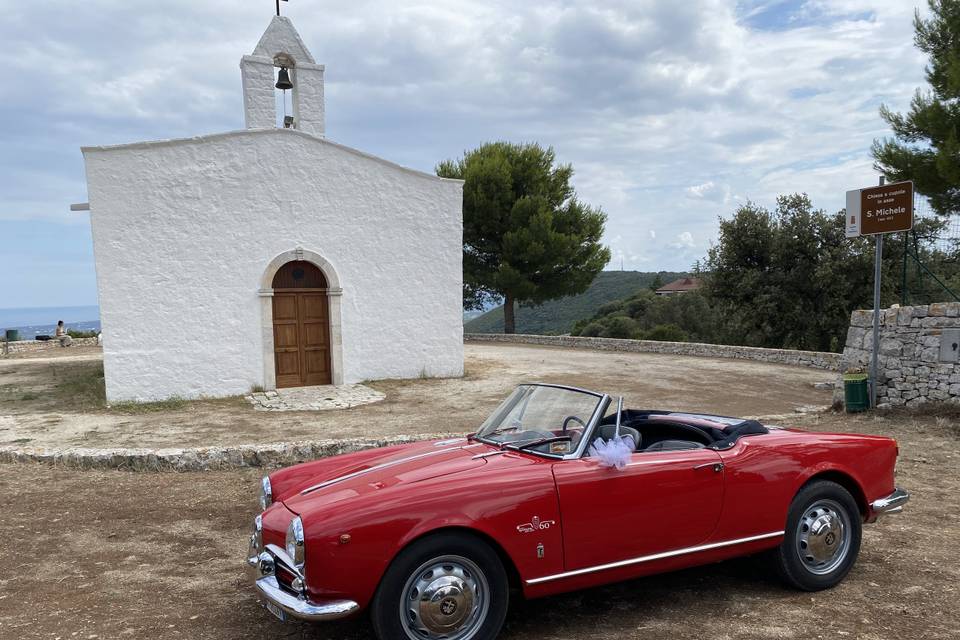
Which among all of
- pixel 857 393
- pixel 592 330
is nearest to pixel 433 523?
pixel 857 393

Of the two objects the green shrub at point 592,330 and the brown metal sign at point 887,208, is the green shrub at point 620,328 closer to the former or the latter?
the green shrub at point 592,330

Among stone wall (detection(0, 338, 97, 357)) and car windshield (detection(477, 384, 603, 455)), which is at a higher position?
car windshield (detection(477, 384, 603, 455))

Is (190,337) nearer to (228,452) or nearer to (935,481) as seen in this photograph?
(228,452)

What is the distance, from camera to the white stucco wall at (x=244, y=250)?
36.5ft

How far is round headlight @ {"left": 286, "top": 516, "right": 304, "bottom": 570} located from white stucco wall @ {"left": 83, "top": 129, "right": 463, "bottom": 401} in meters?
9.79

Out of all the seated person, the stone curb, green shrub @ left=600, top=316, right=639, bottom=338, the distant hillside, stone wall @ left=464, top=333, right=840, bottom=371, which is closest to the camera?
the stone curb

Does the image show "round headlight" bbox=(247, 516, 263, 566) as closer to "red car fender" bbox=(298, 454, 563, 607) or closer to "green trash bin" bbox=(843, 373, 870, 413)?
"red car fender" bbox=(298, 454, 563, 607)

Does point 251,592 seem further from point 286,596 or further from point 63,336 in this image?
point 63,336

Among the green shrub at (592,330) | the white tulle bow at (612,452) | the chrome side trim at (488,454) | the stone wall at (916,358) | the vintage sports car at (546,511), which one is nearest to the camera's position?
the vintage sports car at (546,511)

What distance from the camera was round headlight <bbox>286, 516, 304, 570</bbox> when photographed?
2719 millimetres

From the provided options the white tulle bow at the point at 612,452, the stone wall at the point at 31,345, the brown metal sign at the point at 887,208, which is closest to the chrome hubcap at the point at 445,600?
the white tulle bow at the point at 612,452

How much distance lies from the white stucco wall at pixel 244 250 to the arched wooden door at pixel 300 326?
38 cm

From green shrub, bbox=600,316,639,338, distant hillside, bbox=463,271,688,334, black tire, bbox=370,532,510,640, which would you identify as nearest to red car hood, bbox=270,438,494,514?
black tire, bbox=370,532,510,640

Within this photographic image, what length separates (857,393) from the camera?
31.1 ft
